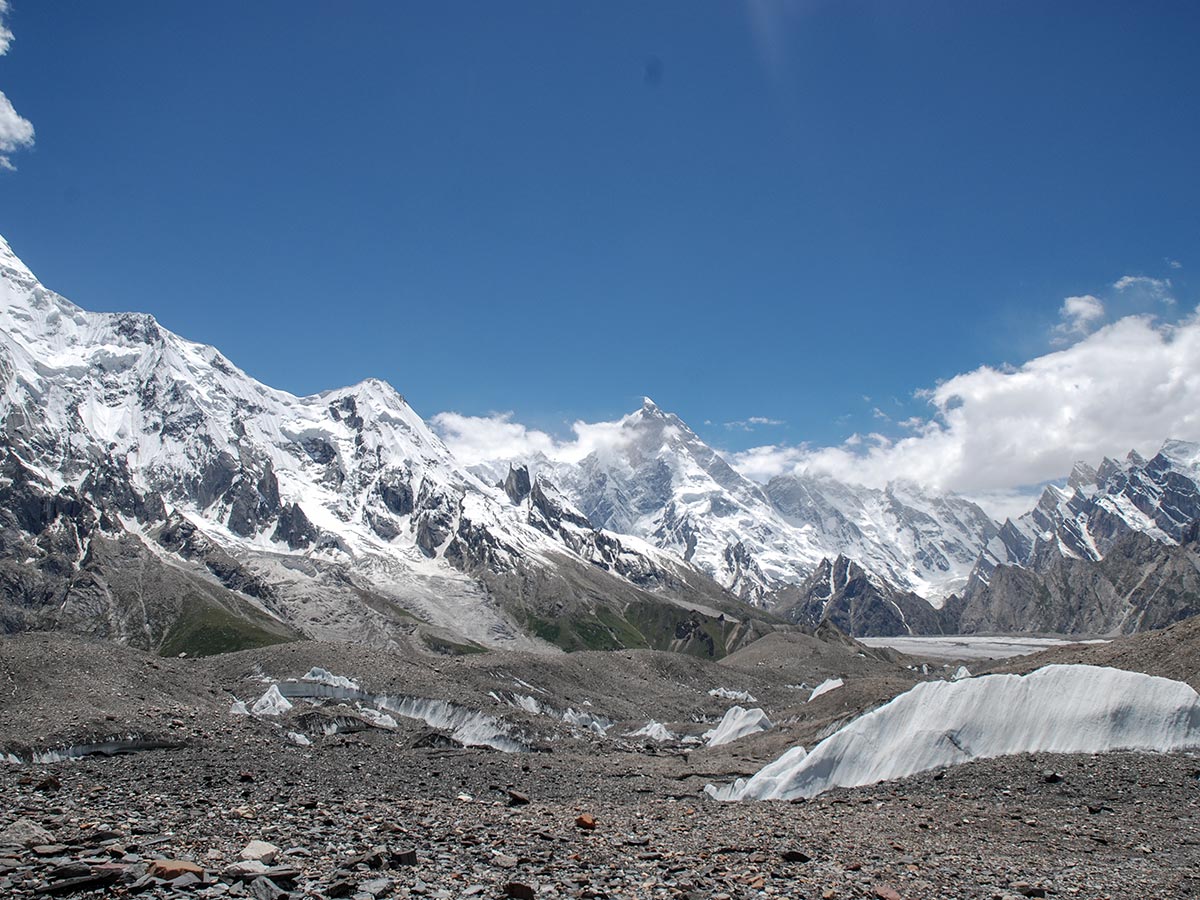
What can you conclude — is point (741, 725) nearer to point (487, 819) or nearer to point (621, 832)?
point (621, 832)

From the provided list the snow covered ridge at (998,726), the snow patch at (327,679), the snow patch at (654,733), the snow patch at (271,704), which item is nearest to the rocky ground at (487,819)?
the snow covered ridge at (998,726)

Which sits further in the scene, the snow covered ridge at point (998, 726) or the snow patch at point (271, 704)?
the snow patch at point (271, 704)

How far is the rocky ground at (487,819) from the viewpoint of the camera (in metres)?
18.2

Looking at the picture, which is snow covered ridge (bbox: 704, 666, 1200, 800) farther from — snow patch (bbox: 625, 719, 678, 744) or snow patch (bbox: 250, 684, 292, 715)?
snow patch (bbox: 625, 719, 678, 744)

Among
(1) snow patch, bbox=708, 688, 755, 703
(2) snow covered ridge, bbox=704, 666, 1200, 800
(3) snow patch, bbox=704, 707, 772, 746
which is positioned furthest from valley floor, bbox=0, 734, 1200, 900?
(1) snow patch, bbox=708, 688, 755, 703

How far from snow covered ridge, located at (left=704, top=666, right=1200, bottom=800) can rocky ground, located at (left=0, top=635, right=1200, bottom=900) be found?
6.18ft

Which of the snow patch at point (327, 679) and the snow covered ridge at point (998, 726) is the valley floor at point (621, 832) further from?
the snow patch at point (327, 679)

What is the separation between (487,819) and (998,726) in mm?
28050

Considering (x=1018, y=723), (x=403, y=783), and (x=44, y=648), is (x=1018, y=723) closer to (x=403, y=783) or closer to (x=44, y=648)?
(x=403, y=783)

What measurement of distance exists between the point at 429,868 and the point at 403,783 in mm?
27318

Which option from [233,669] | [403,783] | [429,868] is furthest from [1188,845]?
[233,669]

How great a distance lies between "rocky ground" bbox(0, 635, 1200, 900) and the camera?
18.2 meters

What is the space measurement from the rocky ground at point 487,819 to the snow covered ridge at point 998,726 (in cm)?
188

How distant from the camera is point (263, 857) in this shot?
709 inches
